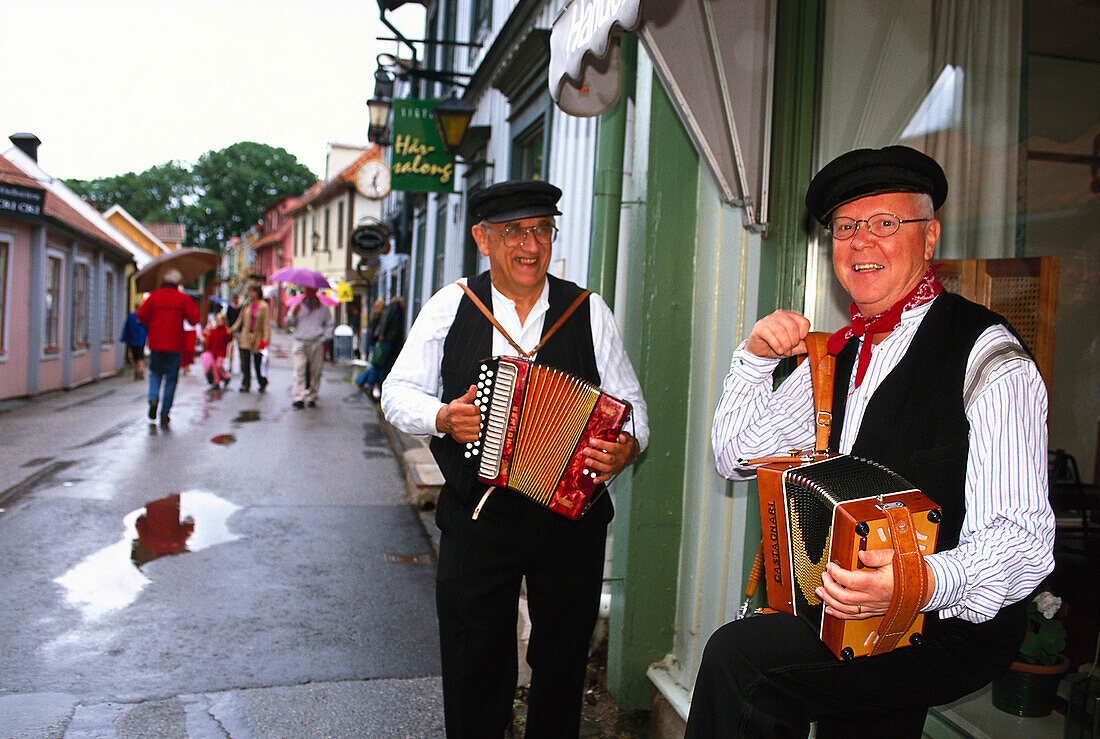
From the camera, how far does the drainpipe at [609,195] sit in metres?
3.98

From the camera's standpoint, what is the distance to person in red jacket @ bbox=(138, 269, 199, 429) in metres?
10.7

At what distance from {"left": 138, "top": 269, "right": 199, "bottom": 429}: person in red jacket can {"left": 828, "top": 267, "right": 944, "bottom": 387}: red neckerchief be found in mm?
10254

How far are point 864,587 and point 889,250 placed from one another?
0.76m

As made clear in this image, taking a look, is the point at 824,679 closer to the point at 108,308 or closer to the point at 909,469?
the point at 909,469

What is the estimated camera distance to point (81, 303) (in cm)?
1881

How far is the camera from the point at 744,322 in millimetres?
3139

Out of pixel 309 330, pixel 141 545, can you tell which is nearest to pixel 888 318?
pixel 141 545

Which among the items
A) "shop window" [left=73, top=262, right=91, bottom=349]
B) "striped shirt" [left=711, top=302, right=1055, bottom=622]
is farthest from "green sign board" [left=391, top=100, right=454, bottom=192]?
"shop window" [left=73, top=262, right=91, bottom=349]

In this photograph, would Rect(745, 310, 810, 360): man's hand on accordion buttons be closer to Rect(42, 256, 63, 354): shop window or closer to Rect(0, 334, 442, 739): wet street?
Rect(0, 334, 442, 739): wet street

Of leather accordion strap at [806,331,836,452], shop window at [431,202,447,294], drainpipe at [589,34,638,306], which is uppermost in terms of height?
shop window at [431,202,447,294]

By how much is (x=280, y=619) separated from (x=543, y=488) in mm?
2704

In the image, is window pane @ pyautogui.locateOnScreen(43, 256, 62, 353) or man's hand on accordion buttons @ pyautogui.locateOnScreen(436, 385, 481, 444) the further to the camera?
window pane @ pyautogui.locateOnScreen(43, 256, 62, 353)

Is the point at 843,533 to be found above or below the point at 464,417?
below

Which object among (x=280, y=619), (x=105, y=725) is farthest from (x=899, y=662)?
(x=280, y=619)
